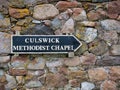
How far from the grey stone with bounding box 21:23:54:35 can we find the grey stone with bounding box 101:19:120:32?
516 millimetres

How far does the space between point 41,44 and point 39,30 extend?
0.15 meters

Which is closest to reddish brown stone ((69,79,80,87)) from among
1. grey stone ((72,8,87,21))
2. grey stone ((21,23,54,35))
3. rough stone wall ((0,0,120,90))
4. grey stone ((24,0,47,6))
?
rough stone wall ((0,0,120,90))

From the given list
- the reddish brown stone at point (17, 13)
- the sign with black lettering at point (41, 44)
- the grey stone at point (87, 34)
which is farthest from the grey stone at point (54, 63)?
the reddish brown stone at point (17, 13)

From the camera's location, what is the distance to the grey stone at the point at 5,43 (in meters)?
3.07

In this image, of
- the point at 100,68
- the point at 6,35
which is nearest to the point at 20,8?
the point at 6,35

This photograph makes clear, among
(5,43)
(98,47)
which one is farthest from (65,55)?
(5,43)

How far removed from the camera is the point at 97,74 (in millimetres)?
3109

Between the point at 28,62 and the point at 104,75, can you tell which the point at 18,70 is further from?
the point at 104,75

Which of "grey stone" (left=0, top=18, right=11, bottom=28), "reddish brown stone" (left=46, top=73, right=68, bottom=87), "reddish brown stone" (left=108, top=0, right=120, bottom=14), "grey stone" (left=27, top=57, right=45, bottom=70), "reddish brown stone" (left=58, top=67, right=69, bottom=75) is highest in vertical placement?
"reddish brown stone" (left=108, top=0, right=120, bottom=14)

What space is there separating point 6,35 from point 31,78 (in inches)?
19.0

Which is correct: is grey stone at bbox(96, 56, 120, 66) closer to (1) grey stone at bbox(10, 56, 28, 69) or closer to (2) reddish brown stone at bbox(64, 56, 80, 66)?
(2) reddish brown stone at bbox(64, 56, 80, 66)

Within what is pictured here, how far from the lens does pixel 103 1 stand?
10.3 ft

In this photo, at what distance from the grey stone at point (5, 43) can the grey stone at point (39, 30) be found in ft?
0.54

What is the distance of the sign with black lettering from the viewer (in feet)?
9.89
